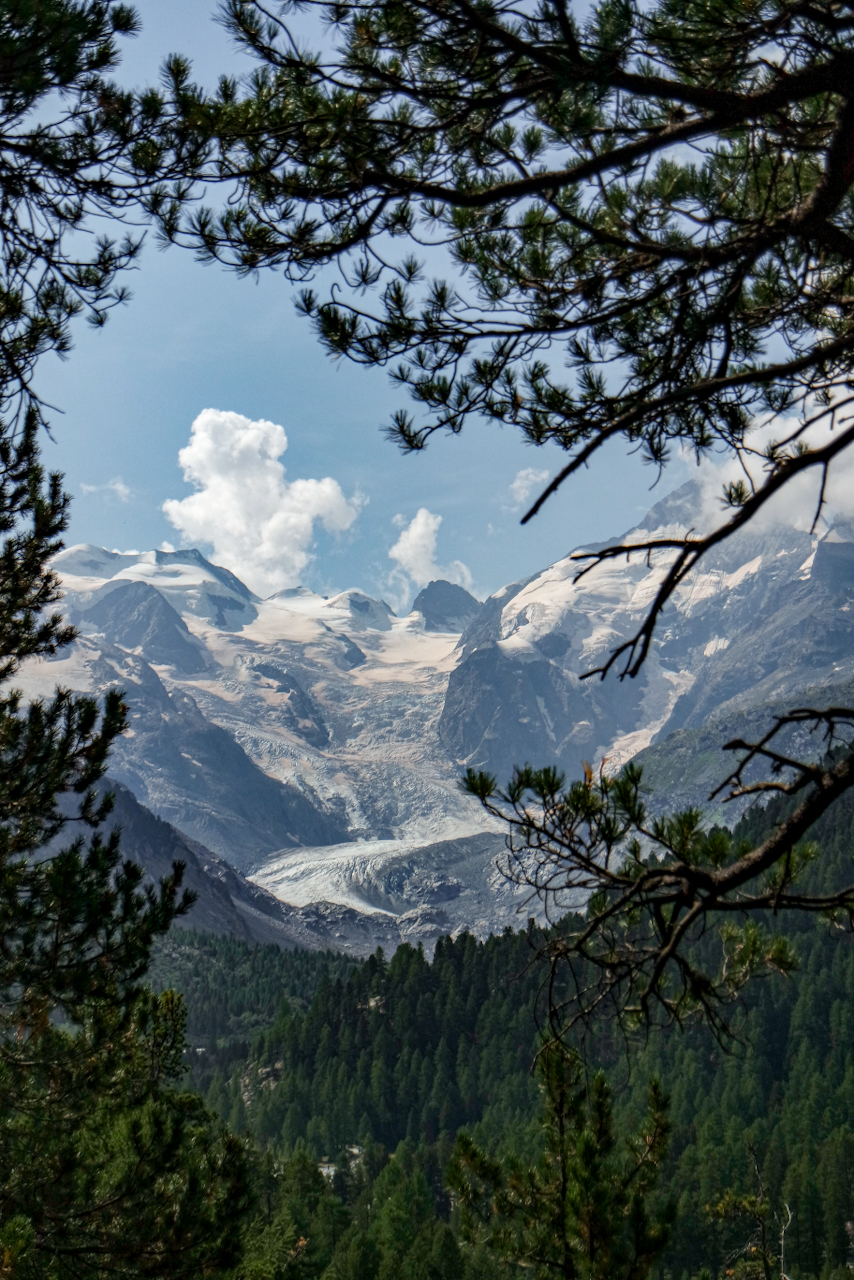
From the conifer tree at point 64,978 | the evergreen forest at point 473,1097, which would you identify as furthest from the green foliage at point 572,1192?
the evergreen forest at point 473,1097

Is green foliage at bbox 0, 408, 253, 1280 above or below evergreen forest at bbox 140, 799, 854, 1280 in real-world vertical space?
above

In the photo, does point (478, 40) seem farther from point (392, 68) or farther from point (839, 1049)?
point (839, 1049)

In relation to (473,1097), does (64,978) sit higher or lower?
higher

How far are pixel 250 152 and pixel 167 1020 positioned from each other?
1291 centimetres

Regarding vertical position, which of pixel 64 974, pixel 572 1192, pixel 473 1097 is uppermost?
pixel 64 974

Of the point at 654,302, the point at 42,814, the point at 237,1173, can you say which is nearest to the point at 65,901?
the point at 42,814

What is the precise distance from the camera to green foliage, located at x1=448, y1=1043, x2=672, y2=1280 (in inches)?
400

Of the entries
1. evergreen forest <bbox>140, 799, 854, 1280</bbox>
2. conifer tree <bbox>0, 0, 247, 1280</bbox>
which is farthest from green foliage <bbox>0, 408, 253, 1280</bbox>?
evergreen forest <bbox>140, 799, 854, 1280</bbox>

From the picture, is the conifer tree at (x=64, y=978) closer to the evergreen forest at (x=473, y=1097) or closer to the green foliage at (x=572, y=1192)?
the green foliage at (x=572, y=1192)

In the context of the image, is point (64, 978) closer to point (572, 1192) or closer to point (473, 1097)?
point (572, 1192)

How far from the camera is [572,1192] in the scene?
10266 mm

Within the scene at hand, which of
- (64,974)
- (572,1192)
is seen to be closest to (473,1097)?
(572,1192)

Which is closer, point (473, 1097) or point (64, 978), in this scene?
point (64, 978)

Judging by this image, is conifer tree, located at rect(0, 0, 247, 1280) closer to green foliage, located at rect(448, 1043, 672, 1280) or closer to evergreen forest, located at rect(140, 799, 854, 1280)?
green foliage, located at rect(448, 1043, 672, 1280)
